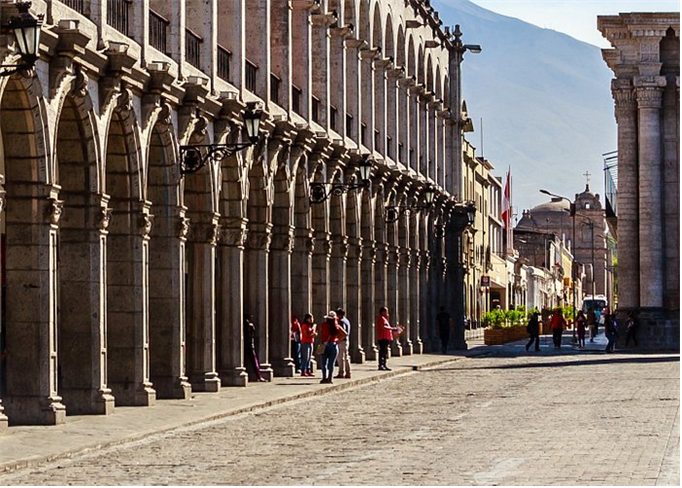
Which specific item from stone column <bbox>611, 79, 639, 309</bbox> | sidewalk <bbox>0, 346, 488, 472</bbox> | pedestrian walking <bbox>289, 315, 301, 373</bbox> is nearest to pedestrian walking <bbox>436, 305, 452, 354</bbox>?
stone column <bbox>611, 79, 639, 309</bbox>

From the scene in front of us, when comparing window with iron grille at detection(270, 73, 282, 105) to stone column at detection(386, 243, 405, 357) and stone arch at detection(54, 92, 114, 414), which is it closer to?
stone arch at detection(54, 92, 114, 414)

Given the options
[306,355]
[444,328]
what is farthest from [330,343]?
[444,328]

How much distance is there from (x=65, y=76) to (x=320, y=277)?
2158 centimetres

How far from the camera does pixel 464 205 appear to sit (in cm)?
7331

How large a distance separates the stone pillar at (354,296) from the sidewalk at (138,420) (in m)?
10.1

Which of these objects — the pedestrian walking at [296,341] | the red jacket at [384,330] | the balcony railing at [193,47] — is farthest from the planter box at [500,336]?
the balcony railing at [193,47]

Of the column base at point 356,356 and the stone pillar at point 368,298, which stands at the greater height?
the stone pillar at point 368,298

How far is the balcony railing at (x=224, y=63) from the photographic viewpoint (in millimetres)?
37562

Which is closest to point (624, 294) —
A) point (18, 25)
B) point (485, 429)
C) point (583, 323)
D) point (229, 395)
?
point (583, 323)

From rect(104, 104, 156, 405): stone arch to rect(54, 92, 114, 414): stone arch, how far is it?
1.94 metres

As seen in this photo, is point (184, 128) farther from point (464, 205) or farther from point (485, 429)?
point (464, 205)

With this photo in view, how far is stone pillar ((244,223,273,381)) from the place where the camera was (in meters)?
39.8

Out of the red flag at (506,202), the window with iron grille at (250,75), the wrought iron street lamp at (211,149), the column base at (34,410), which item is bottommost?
the column base at (34,410)

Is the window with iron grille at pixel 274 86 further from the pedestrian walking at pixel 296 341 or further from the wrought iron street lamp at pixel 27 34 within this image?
the wrought iron street lamp at pixel 27 34
